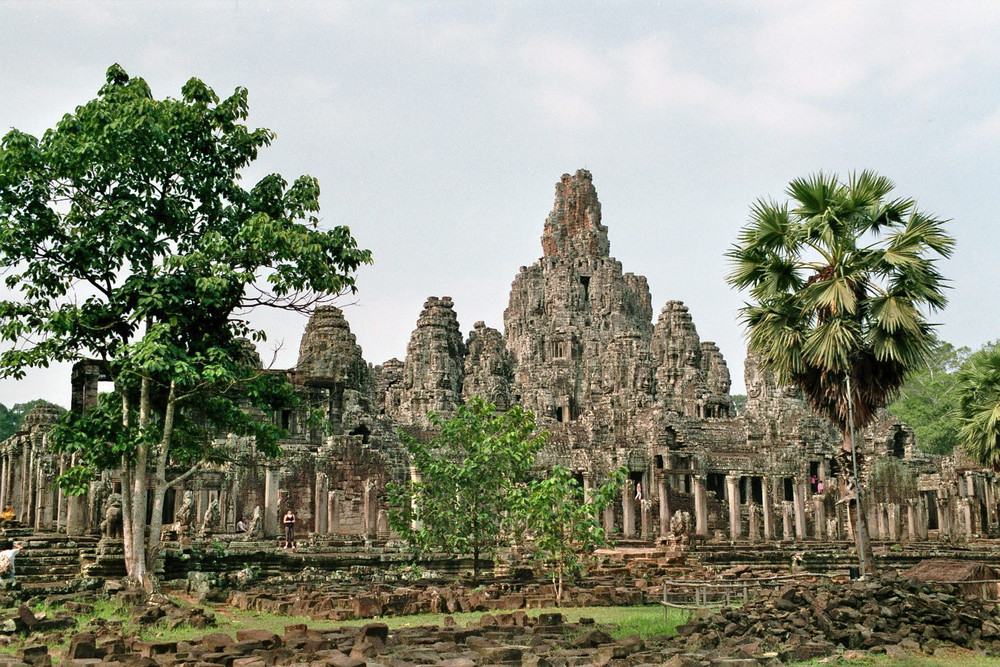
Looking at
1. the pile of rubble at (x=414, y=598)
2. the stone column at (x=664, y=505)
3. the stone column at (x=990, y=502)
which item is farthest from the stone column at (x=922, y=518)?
the pile of rubble at (x=414, y=598)

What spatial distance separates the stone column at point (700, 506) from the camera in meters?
31.8

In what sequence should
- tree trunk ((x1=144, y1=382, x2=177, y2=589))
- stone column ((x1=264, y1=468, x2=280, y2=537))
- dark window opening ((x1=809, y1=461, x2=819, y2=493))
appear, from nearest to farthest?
tree trunk ((x1=144, y1=382, x2=177, y2=589)) → stone column ((x1=264, y1=468, x2=280, y2=537)) → dark window opening ((x1=809, y1=461, x2=819, y2=493))

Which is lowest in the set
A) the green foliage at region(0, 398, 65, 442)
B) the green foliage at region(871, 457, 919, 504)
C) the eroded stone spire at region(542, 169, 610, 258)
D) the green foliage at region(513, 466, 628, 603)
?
the green foliage at region(513, 466, 628, 603)

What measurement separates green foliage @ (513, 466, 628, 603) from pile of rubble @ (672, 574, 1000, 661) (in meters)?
5.23

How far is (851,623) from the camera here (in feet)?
43.8

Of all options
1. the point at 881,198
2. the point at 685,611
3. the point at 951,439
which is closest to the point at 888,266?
the point at 881,198

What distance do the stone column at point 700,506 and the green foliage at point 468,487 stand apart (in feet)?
37.5

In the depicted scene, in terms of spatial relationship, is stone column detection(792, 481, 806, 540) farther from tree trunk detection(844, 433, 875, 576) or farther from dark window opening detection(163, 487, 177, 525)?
dark window opening detection(163, 487, 177, 525)

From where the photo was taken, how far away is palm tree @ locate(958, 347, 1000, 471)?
21469mm

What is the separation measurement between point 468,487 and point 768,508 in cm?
1740

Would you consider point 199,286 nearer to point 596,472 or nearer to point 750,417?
point 596,472

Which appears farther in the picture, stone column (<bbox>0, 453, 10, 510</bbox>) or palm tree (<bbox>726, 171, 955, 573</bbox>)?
stone column (<bbox>0, 453, 10, 510</bbox>)

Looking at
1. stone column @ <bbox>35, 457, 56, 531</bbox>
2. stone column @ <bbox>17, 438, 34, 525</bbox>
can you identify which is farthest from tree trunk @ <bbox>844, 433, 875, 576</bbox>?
stone column @ <bbox>17, 438, 34, 525</bbox>

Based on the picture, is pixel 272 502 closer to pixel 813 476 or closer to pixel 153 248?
pixel 153 248
